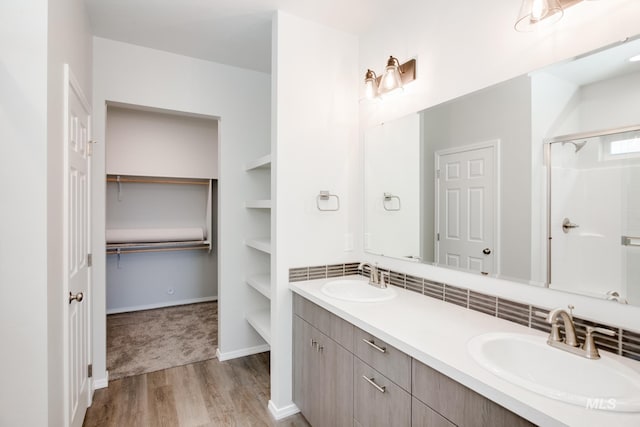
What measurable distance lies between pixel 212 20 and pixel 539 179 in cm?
228

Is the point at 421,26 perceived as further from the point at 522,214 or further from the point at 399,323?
the point at 399,323

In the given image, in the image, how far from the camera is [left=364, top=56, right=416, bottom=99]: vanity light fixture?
1951 millimetres

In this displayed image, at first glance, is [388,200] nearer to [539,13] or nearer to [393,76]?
[393,76]

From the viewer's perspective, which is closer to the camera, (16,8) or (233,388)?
(16,8)

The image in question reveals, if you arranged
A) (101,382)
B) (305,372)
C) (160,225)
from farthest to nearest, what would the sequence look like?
(160,225) < (101,382) < (305,372)

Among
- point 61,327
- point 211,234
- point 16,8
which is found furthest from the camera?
point 211,234

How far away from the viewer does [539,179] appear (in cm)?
136

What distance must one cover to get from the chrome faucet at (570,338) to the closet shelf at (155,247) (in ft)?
14.0

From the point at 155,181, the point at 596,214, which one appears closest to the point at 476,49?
the point at 596,214

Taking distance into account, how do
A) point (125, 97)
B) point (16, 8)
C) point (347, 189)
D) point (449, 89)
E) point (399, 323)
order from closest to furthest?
1. point (16, 8)
2. point (399, 323)
3. point (449, 89)
4. point (347, 189)
5. point (125, 97)

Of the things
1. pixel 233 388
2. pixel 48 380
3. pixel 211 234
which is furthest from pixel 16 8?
pixel 211 234

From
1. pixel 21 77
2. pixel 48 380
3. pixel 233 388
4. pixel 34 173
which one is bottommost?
pixel 233 388

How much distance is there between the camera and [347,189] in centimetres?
242

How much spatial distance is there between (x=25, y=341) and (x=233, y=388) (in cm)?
157
